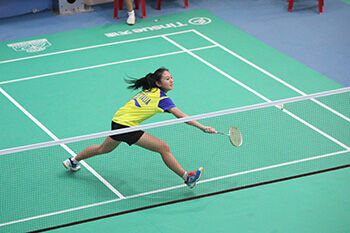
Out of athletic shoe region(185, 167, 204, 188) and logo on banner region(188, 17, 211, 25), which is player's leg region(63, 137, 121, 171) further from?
logo on banner region(188, 17, 211, 25)

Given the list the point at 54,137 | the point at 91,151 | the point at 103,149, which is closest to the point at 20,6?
the point at 54,137

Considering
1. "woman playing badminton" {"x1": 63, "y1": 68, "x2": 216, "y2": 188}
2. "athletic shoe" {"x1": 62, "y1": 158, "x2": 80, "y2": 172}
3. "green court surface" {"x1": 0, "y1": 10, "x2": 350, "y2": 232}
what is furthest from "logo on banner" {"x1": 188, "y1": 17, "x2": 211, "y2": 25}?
"athletic shoe" {"x1": 62, "y1": 158, "x2": 80, "y2": 172}

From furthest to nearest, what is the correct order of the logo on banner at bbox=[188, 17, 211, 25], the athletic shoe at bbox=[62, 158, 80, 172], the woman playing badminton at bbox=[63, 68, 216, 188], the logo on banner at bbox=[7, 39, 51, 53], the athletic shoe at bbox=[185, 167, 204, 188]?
the logo on banner at bbox=[188, 17, 211, 25] → the logo on banner at bbox=[7, 39, 51, 53] → the athletic shoe at bbox=[62, 158, 80, 172] → the athletic shoe at bbox=[185, 167, 204, 188] → the woman playing badminton at bbox=[63, 68, 216, 188]

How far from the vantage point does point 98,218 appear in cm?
762

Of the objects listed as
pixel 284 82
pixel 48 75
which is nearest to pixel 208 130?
pixel 284 82

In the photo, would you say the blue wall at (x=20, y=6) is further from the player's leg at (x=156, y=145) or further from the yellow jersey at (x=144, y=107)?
the player's leg at (x=156, y=145)

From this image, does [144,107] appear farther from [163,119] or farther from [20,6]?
[20,6]

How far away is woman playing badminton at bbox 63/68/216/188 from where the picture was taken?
7715 millimetres

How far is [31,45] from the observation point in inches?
524

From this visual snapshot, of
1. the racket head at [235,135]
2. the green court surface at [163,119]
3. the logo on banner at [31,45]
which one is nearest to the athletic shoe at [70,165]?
the green court surface at [163,119]

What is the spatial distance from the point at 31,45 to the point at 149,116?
6.21 m

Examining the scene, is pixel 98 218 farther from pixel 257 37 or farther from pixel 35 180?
pixel 257 37

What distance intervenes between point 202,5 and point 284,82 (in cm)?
464

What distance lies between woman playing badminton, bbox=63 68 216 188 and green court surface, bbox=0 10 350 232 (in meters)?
0.47
